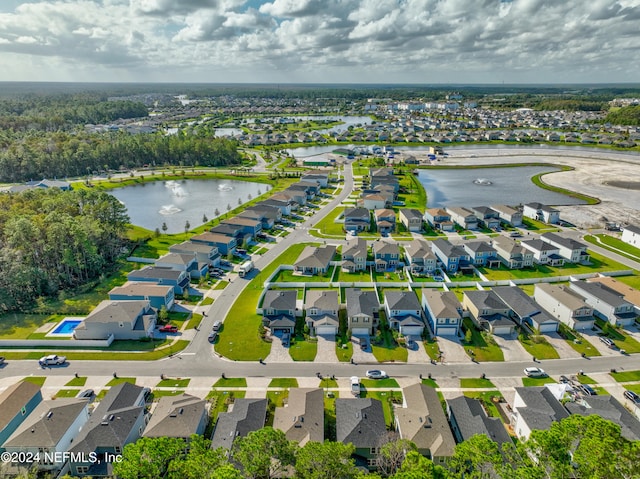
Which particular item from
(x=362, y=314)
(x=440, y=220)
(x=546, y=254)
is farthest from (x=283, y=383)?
(x=440, y=220)

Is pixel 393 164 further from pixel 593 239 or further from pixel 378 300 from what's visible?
pixel 378 300

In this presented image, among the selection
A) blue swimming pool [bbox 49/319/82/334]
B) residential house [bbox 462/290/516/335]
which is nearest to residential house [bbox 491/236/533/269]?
residential house [bbox 462/290/516/335]

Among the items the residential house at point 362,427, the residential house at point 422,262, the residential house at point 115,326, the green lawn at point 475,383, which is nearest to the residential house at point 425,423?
the residential house at point 362,427

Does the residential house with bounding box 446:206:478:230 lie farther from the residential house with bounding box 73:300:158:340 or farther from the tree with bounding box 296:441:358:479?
the tree with bounding box 296:441:358:479

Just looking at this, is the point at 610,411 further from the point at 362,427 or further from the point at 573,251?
the point at 573,251

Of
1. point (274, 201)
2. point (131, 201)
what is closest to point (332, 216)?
point (274, 201)

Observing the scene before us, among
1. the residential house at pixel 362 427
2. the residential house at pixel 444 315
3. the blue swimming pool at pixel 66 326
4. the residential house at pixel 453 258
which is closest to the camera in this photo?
the residential house at pixel 362 427

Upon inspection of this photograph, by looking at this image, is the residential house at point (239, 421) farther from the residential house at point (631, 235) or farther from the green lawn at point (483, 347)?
the residential house at point (631, 235)
